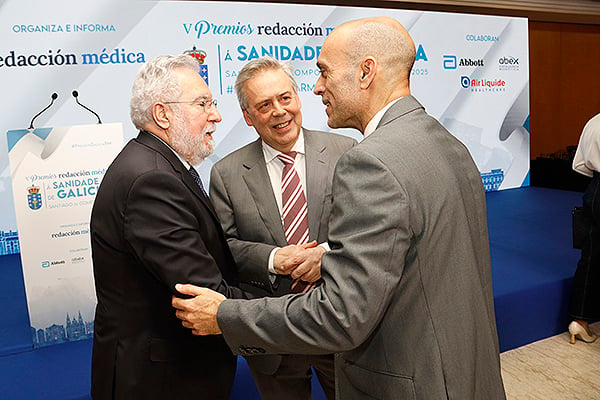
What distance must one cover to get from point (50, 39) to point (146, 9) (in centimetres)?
83

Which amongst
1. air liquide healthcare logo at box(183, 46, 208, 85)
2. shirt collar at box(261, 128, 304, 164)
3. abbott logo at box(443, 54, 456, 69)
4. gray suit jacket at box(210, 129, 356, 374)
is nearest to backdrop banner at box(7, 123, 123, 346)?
gray suit jacket at box(210, 129, 356, 374)

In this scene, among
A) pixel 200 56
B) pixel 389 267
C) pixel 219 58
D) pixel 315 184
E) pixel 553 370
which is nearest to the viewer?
pixel 389 267

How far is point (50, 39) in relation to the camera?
4.18m

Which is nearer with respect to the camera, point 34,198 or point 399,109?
point 399,109

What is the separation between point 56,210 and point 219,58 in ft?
8.36

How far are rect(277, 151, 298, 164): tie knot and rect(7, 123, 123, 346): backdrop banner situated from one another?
1055mm

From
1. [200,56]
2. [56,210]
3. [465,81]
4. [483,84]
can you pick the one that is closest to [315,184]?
[56,210]

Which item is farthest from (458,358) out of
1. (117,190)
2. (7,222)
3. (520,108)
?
(520,108)

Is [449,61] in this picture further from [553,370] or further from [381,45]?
[381,45]

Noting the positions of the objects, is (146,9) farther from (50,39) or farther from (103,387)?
(103,387)

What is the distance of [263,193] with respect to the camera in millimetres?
2207

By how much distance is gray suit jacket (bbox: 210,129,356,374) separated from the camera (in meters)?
2.14

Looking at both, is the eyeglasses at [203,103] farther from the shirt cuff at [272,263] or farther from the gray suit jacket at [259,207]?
the shirt cuff at [272,263]

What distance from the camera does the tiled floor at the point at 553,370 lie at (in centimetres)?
311
